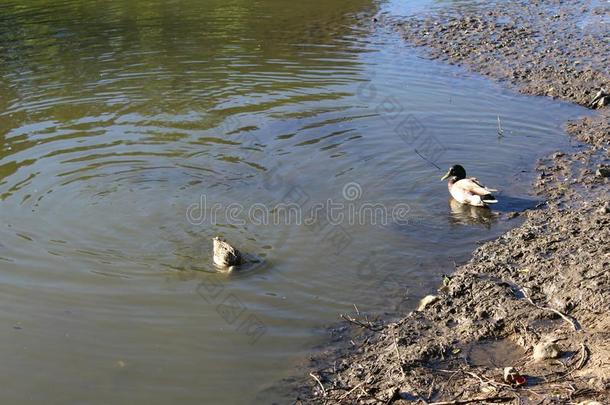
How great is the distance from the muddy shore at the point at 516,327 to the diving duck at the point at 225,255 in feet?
5.23

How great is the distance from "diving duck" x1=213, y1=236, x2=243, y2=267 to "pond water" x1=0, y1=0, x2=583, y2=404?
0.21 m

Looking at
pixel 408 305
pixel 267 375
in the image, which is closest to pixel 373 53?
pixel 408 305

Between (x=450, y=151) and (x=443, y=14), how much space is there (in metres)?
10.3

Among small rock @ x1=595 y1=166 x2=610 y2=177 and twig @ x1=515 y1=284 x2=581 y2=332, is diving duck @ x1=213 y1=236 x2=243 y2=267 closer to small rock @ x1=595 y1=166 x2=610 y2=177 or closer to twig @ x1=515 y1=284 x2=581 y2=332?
twig @ x1=515 y1=284 x2=581 y2=332

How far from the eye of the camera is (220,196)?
10281 millimetres

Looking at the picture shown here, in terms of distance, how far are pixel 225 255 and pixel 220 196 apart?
2.18m

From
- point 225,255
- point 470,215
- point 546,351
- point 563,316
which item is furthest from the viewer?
point 470,215

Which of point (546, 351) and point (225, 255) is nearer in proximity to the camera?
point (546, 351)

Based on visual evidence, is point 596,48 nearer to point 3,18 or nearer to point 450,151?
point 450,151

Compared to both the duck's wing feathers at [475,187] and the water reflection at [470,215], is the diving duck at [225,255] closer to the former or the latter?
the water reflection at [470,215]

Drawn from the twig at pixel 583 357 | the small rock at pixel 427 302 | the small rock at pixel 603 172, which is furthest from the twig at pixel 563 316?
the small rock at pixel 603 172

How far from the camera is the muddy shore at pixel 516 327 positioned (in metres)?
5.98

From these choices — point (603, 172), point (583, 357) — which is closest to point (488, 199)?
point (603, 172)

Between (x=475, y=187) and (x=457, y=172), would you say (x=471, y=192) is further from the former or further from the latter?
(x=457, y=172)
